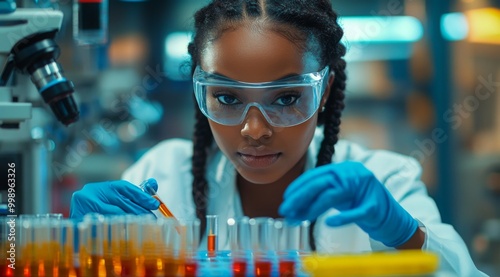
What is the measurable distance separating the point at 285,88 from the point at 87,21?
661mm

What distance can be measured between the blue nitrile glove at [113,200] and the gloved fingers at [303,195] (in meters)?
0.42

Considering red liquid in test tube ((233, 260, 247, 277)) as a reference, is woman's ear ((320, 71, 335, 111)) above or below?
above

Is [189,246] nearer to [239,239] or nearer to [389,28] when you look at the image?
[239,239]

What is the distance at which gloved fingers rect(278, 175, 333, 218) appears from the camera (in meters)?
1.31

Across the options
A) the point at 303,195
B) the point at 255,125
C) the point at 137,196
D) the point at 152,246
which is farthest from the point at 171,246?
the point at 255,125

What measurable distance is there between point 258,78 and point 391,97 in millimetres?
3498

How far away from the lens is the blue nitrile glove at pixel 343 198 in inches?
51.9

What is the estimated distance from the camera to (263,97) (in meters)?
1.64

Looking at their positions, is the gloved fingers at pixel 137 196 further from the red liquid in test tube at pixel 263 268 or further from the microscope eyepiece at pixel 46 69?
the red liquid in test tube at pixel 263 268

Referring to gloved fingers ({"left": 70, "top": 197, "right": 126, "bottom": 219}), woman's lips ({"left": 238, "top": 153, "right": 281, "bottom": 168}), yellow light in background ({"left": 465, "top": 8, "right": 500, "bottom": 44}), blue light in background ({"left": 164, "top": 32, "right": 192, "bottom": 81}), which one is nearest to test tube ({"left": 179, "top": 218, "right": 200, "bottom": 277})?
gloved fingers ({"left": 70, "top": 197, "right": 126, "bottom": 219})

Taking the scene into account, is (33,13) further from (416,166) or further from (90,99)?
(90,99)

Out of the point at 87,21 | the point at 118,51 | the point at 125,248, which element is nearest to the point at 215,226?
the point at 125,248

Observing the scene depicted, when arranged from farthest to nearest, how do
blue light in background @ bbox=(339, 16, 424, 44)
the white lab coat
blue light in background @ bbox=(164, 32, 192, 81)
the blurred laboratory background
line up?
1. blue light in background @ bbox=(164, 32, 192, 81)
2. blue light in background @ bbox=(339, 16, 424, 44)
3. the blurred laboratory background
4. the white lab coat

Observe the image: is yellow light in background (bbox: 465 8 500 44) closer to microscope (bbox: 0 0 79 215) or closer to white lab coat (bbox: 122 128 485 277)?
white lab coat (bbox: 122 128 485 277)
